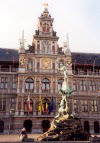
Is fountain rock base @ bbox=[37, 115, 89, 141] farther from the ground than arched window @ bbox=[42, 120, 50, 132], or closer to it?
farther from the ground

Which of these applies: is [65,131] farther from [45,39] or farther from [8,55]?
[8,55]

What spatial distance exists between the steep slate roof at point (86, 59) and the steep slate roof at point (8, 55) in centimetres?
1147

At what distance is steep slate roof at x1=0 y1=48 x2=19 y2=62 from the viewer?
4039 cm

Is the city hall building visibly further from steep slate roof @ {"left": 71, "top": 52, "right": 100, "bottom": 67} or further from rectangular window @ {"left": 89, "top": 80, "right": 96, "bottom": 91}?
steep slate roof @ {"left": 71, "top": 52, "right": 100, "bottom": 67}

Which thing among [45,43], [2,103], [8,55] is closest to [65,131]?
[2,103]

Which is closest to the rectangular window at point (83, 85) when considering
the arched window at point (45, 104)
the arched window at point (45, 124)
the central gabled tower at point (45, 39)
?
the arched window at point (45, 104)

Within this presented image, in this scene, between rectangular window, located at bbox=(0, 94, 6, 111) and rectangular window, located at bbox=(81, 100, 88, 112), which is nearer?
rectangular window, located at bbox=(0, 94, 6, 111)

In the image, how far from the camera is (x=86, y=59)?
44.5 meters

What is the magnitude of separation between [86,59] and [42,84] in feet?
38.7

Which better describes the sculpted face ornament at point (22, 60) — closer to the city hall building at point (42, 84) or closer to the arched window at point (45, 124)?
the city hall building at point (42, 84)

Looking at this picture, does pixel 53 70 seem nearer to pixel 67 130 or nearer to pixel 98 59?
pixel 98 59

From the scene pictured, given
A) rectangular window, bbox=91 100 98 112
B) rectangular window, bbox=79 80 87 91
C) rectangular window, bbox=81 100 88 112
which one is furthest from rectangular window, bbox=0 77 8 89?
rectangular window, bbox=91 100 98 112

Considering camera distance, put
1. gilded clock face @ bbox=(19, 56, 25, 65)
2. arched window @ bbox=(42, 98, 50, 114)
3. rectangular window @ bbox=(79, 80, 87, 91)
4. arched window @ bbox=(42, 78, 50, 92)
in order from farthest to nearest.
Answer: rectangular window @ bbox=(79, 80, 87, 91) → gilded clock face @ bbox=(19, 56, 25, 65) → arched window @ bbox=(42, 78, 50, 92) → arched window @ bbox=(42, 98, 50, 114)

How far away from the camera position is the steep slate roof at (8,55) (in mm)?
40394
